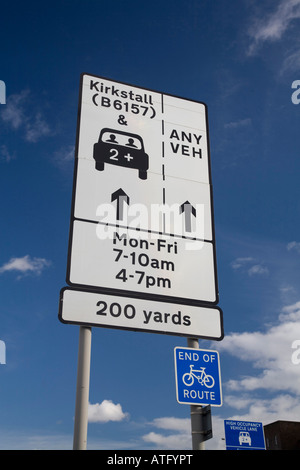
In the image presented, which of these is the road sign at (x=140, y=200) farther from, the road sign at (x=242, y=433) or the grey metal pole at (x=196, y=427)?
the road sign at (x=242, y=433)

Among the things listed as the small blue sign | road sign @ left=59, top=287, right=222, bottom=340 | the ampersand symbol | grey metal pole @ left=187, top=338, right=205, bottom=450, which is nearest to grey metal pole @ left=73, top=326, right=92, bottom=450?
road sign @ left=59, top=287, right=222, bottom=340

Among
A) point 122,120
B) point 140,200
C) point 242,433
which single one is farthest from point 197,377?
point 242,433

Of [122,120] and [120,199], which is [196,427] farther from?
[122,120]

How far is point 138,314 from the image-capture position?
544 centimetres

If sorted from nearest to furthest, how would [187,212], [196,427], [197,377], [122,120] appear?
[196,427] → [197,377] → [187,212] → [122,120]

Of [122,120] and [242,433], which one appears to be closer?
[122,120]

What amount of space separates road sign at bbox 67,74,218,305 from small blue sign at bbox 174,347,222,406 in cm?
63

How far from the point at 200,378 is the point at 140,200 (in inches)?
87.7

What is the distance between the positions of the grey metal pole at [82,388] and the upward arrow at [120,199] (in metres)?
1.44

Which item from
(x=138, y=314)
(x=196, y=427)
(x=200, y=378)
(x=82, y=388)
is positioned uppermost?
(x=138, y=314)

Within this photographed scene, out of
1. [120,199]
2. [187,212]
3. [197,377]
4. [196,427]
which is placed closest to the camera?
[196,427]

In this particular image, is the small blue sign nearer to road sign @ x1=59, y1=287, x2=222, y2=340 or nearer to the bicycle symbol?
the bicycle symbol

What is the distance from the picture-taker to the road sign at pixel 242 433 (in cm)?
1410

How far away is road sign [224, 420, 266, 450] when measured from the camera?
14102 millimetres
